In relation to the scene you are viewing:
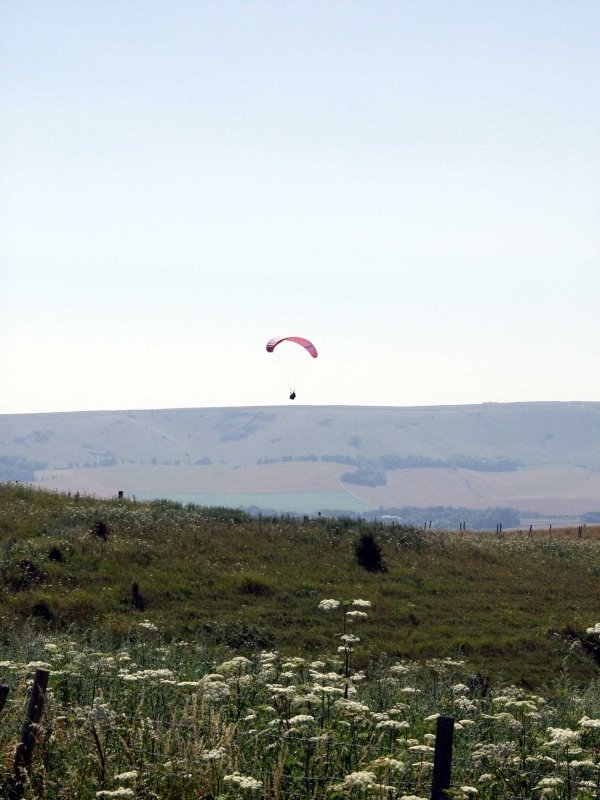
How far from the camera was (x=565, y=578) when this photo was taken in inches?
1876

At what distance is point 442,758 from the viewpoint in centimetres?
877

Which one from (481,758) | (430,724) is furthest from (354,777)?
(430,724)

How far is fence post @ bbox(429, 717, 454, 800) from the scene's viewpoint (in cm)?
871

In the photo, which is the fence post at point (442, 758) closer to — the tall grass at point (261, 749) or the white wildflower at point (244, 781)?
the tall grass at point (261, 749)

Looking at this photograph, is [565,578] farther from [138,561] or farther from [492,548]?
[138,561]

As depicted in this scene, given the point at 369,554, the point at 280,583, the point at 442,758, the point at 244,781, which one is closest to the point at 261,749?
the point at 244,781

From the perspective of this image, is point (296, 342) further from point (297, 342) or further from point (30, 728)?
point (30, 728)

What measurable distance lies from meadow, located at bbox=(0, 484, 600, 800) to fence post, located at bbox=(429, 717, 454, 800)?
0.15 meters

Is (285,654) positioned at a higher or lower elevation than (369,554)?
lower

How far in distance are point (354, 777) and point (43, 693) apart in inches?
151

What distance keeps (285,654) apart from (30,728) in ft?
68.5

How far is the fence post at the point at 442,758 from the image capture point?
28.6ft

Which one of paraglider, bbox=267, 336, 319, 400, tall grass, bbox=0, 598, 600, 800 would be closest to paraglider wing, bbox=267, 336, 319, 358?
paraglider, bbox=267, 336, 319, 400

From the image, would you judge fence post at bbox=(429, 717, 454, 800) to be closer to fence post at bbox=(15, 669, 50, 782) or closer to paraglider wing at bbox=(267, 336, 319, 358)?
fence post at bbox=(15, 669, 50, 782)
